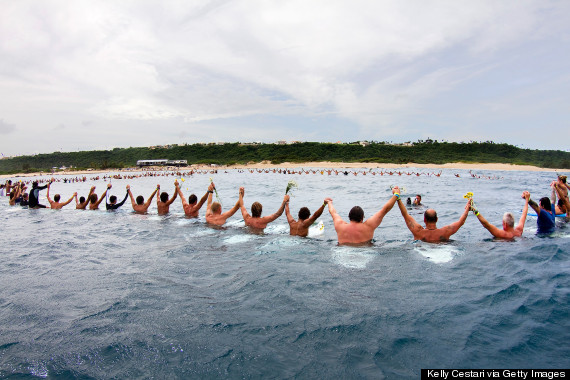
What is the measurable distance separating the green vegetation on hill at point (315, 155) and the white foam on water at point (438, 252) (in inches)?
3283

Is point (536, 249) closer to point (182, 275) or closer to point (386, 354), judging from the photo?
point (386, 354)

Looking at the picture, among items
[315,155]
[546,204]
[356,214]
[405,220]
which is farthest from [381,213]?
[315,155]

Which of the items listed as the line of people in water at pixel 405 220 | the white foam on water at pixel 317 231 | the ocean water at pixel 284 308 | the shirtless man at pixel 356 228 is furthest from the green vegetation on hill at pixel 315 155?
the ocean water at pixel 284 308

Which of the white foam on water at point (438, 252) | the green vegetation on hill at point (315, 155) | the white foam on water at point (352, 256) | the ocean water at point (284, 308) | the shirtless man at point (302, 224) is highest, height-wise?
the green vegetation on hill at point (315, 155)

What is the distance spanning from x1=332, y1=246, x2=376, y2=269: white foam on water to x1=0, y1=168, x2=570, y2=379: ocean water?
5 centimetres

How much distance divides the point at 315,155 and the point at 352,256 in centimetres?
9915

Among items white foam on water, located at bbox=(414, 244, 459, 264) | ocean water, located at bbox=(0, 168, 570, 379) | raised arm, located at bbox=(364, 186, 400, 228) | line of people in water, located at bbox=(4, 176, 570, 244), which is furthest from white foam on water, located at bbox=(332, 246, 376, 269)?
white foam on water, located at bbox=(414, 244, 459, 264)

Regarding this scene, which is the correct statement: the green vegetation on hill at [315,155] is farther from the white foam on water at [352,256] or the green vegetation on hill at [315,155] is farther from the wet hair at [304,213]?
the white foam on water at [352,256]

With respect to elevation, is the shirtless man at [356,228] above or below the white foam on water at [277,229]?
above

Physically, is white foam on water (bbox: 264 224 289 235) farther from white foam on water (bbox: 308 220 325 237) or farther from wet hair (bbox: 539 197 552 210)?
wet hair (bbox: 539 197 552 210)

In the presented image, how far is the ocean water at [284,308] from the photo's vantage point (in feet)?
12.4

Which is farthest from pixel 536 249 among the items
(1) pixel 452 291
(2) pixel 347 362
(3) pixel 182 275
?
(3) pixel 182 275

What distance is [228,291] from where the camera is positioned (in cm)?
588

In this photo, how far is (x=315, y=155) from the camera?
347 ft
